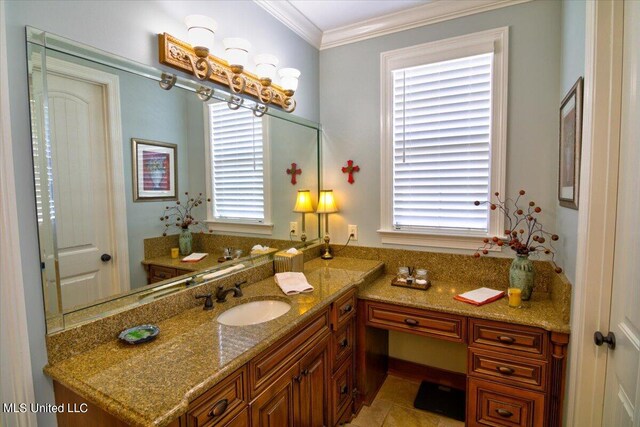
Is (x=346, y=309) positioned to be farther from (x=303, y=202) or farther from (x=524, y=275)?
(x=524, y=275)

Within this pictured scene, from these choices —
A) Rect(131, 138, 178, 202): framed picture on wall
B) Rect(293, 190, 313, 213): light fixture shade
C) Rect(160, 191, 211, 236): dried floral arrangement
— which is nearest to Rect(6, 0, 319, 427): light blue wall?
Rect(131, 138, 178, 202): framed picture on wall

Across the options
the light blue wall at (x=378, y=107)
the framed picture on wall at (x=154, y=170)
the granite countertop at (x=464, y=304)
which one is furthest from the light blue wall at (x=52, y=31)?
the granite countertop at (x=464, y=304)

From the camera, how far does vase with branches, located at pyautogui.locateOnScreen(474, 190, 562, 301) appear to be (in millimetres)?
1916

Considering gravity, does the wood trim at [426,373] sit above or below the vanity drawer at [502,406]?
below

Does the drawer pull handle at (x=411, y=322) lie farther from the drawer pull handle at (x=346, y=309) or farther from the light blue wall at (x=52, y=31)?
the light blue wall at (x=52, y=31)

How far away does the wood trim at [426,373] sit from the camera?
2.42 m

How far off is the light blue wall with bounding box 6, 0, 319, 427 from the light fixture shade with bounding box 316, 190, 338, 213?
133cm

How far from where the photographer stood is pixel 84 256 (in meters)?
1.24

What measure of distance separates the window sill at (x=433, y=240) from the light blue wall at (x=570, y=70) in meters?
0.44

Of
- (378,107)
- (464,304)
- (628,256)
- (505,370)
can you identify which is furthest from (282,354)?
(378,107)

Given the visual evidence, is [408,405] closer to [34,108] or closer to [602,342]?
[602,342]

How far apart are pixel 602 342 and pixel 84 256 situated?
2040 mm

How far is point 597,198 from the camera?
1.28 metres

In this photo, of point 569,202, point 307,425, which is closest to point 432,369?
point 307,425
